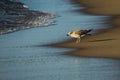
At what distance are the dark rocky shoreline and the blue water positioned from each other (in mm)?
730

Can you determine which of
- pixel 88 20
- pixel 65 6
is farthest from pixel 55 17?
pixel 65 6

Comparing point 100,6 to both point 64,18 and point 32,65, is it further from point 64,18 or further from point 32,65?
point 32,65

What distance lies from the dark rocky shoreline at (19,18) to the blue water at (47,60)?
730mm

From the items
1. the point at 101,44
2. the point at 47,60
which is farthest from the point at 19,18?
the point at 47,60

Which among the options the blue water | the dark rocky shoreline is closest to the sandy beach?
the blue water

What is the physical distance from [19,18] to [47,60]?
9894mm

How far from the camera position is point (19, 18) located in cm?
2362

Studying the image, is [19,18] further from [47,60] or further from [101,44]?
[47,60]

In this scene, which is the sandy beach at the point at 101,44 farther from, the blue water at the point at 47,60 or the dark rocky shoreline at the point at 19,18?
the dark rocky shoreline at the point at 19,18

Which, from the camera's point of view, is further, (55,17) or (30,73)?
(55,17)

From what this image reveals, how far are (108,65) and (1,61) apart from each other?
A: 2.79m

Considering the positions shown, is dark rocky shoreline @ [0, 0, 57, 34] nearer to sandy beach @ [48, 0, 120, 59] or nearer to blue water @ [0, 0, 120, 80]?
blue water @ [0, 0, 120, 80]

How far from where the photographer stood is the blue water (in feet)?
39.4

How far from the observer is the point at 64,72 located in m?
12.3
